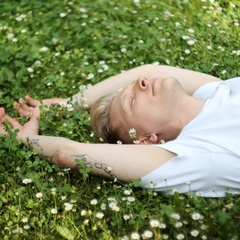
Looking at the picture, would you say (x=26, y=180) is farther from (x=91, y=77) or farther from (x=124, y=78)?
(x=91, y=77)

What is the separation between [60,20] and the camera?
5.96 m

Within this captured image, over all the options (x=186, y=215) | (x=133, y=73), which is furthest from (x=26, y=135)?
(x=186, y=215)

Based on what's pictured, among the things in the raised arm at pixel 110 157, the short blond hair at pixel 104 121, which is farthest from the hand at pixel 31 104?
the raised arm at pixel 110 157

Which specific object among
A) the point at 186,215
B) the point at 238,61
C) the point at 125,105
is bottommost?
the point at 238,61

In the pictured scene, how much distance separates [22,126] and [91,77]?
3.26 feet

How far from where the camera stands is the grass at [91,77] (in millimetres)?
3445

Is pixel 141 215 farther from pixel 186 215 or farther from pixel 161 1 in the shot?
pixel 161 1

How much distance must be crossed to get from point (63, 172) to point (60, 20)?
8.22 ft

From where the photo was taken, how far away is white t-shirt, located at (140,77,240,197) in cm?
358

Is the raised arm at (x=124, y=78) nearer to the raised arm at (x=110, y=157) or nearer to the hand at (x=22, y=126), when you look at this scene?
the hand at (x=22, y=126)

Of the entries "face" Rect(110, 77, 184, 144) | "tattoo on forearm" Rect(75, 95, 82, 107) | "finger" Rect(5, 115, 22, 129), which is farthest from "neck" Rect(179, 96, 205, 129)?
"finger" Rect(5, 115, 22, 129)

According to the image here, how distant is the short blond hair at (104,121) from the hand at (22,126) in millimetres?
477

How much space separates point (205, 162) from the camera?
3.57m

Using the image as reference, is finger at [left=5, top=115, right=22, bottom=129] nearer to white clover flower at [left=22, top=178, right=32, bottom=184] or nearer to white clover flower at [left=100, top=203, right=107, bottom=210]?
white clover flower at [left=22, top=178, right=32, bottom=184]
